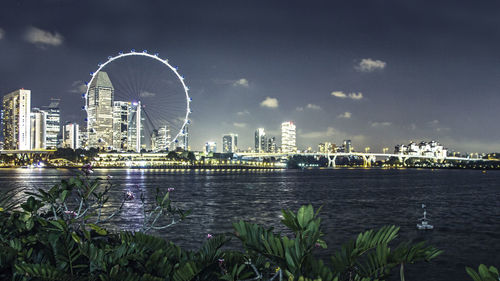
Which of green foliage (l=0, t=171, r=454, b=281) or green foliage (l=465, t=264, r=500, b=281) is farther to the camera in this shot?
green foliage (l=0, t=171, r=454, b=281)

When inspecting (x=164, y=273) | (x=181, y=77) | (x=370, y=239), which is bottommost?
(x=164, y=273)

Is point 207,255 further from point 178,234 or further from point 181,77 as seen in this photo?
point 181,77

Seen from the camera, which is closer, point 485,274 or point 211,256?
point 485,274

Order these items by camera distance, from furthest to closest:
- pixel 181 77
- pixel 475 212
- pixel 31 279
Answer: pixel 181 77 < pixel 475 212 < pixel 31 279

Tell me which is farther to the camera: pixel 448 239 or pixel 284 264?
pixel 448 239

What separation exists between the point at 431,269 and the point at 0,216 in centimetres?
1528

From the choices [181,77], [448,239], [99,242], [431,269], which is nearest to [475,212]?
[448,239]

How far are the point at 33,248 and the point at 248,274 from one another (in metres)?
2.88

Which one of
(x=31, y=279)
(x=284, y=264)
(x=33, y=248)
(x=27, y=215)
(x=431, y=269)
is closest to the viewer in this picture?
(x=284, y=264)

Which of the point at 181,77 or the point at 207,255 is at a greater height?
the point at 181,77

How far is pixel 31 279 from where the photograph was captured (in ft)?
15.8

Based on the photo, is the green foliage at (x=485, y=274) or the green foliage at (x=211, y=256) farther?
the green foliage at (x=211, y=256)

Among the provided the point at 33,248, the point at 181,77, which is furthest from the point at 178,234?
the point at 181,77

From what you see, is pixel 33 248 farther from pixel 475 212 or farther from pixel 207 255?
pixel 475 212
